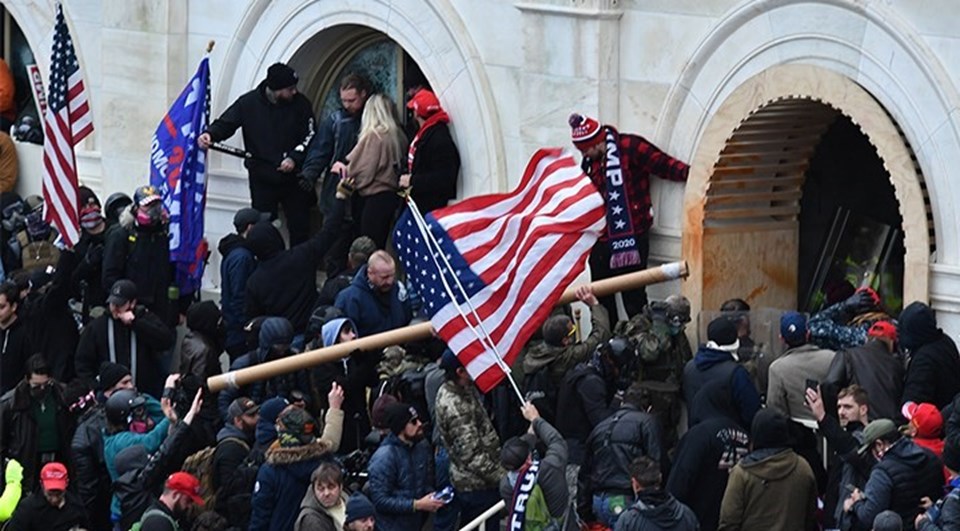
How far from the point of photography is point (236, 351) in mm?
23500

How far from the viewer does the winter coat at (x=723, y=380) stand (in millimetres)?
19641

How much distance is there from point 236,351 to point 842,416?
20.2ft

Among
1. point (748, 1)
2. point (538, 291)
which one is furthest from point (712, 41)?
point (538, 291)

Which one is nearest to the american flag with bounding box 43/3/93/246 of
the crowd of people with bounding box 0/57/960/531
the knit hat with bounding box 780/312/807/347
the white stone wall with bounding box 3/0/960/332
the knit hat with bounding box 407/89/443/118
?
the crowd of people with bounding box 0/57/960/531

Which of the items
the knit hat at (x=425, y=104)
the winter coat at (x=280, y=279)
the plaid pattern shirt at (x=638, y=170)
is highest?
the knit hat at (x=425, y=104)

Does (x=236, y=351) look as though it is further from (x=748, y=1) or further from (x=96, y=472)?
(x=748, y=1)

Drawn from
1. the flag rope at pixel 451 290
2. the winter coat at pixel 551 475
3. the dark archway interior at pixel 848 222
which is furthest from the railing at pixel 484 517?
the dark archway interior at pixel 848 222

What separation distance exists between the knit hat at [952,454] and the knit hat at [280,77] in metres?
8.33

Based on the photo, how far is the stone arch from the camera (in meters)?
23.4

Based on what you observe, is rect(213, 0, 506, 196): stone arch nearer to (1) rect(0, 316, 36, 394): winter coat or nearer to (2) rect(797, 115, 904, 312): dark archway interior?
(2) rect(797, 115, 904, 312): dark archway interior

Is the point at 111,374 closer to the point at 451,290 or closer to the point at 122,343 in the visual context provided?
the point at 122,343

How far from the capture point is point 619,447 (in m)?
19.4

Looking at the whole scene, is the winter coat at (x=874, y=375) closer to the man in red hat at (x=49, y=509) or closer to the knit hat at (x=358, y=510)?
the knit hat at (x=358, y=510)

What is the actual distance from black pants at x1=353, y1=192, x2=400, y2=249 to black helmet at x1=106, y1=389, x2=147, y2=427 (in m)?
3.35
